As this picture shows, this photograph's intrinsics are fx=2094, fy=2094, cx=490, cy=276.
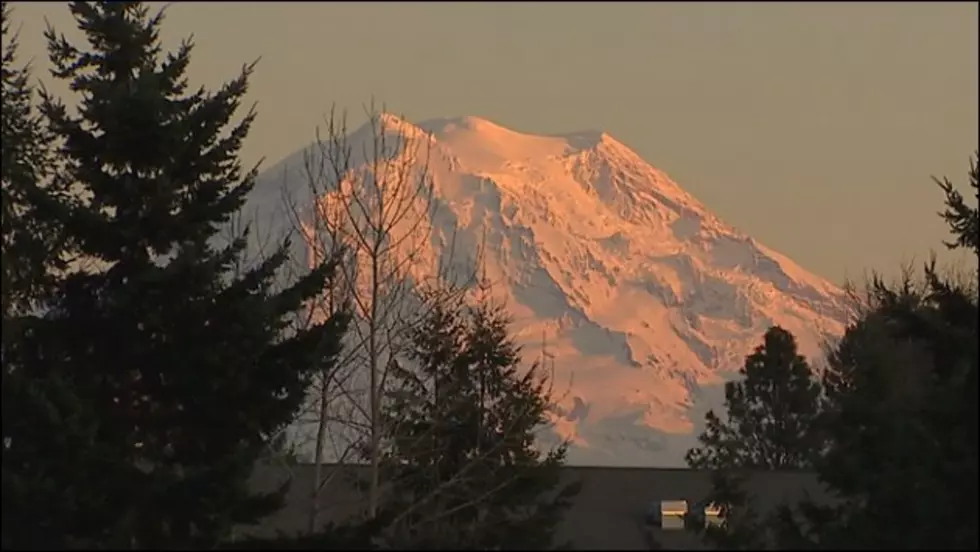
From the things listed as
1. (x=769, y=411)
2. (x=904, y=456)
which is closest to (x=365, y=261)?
(x=904, y=456)

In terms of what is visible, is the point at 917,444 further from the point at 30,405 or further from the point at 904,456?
the point at 30,405

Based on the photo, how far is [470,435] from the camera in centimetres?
3328

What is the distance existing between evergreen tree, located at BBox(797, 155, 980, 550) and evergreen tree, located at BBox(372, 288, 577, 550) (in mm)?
3961

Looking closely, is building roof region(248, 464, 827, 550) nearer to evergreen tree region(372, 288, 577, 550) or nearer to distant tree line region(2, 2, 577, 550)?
evergreen tree region(372, 288, 577, 550)

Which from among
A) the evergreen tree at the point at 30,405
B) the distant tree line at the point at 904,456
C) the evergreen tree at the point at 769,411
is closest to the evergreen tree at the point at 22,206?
the evergreen tree at the point at 30,405

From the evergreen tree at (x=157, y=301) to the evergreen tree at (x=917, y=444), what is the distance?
654 cm

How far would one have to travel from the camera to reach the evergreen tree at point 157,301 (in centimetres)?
2545

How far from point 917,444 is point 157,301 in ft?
32.4

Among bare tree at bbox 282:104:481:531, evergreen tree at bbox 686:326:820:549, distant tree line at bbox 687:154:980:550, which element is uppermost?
evergreen tree at bbox 686:326:820:549

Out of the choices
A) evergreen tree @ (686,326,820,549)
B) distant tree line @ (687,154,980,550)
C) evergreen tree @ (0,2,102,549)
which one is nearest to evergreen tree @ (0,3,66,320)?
evergreen tree @ (0,2,102,549)

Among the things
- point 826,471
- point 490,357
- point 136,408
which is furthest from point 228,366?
point 490,357

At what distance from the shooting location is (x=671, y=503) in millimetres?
35000

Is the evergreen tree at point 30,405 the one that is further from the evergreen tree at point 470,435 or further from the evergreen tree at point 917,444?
the evergreen tree at point 917,444

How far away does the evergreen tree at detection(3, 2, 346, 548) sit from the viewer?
25453 mm
